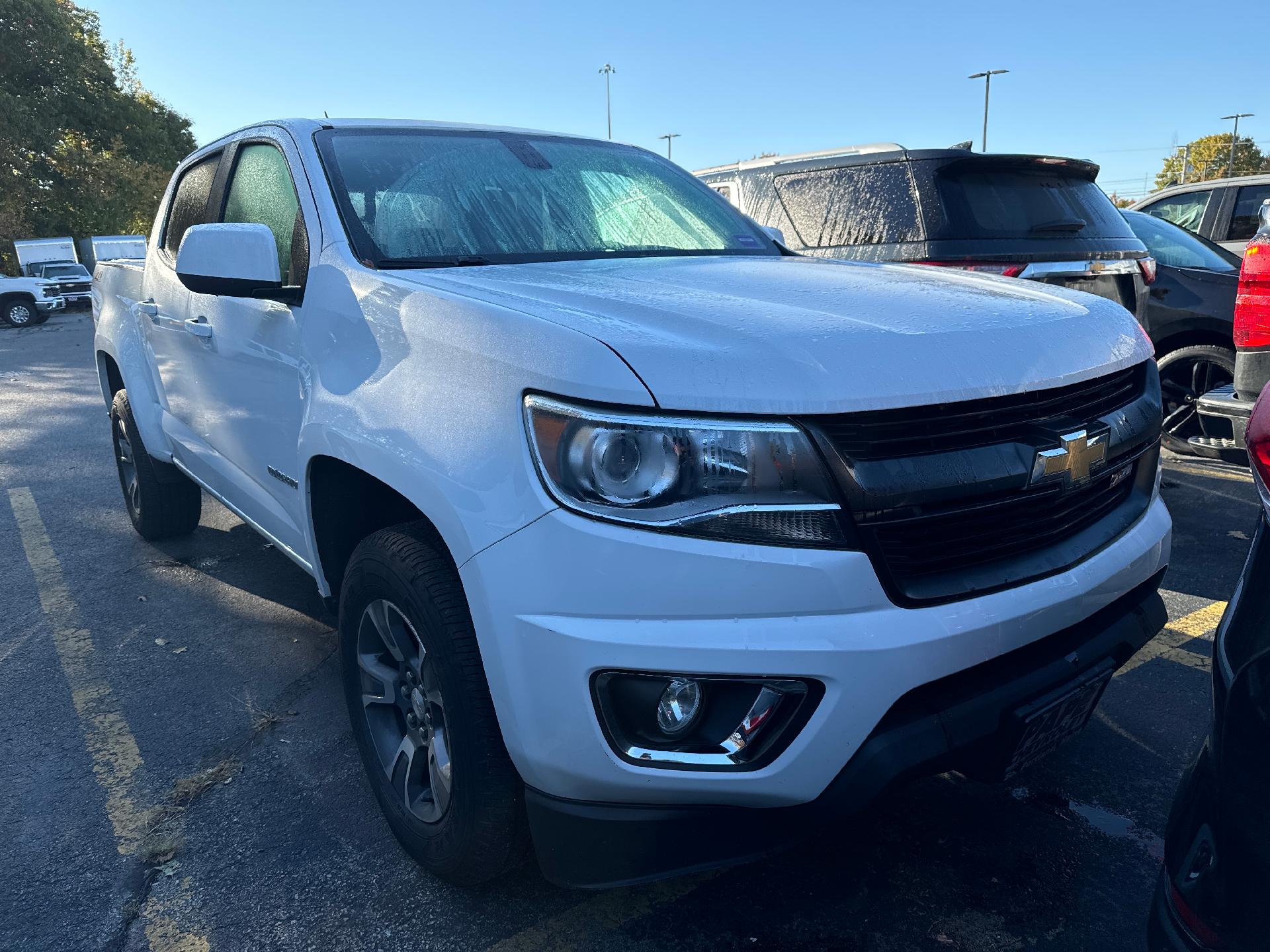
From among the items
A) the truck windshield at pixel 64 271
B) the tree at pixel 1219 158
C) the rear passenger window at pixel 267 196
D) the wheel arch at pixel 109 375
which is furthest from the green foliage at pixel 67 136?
the tree at pixel 1219 158

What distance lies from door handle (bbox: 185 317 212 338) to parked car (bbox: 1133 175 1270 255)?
7.22 m

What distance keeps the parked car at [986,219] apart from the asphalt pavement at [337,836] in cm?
194

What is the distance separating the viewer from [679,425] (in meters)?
1.59

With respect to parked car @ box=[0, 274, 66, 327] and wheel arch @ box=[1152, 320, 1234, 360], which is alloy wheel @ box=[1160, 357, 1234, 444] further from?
parked car @ box=[0, 274, 66, 327]

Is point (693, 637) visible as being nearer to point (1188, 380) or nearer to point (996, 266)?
point (996, 266)

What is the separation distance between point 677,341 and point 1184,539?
3860 millimetres

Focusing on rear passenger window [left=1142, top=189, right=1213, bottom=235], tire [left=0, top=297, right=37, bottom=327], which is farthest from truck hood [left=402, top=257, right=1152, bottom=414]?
tire [left=0, top=297, right=37, bottom=327]

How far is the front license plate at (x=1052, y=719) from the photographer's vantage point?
179 centimetres

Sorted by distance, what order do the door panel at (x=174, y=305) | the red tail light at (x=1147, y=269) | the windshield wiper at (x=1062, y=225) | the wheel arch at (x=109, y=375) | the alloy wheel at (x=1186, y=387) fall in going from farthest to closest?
the alloy wheel at (x=1186, y=387)
the red tail light at (x=1147, y=269)
the windshield wiper at (x=1062, y=225)
the wheel arch at (x=109, y=375)
the door panel at (x=174, y=305)

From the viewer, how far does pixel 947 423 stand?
5.57 ft

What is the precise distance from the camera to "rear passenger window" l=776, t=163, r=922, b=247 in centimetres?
513

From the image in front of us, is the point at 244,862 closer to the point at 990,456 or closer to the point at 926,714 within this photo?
the point at 926,714

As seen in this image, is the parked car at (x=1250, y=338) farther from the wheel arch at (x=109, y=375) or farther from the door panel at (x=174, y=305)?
the wheel arch at (x=109, y=375)

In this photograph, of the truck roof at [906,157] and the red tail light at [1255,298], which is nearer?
the red tail light at [1255,298]
